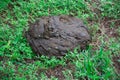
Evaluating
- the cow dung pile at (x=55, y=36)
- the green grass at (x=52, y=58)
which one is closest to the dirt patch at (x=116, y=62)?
the green grass at (x=52, y=58)

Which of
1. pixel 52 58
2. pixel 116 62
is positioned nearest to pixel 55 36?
pixel 52 58

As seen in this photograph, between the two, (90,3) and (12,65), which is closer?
(12,65)

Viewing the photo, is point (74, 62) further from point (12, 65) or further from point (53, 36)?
point (12, 65)

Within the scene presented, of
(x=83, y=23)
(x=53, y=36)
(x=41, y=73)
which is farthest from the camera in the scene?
(x=83, y=23)

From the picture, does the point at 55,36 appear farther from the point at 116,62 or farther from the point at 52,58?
the point at 116,62

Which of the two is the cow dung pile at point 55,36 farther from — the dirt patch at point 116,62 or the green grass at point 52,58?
the dirt patch at point 116,62

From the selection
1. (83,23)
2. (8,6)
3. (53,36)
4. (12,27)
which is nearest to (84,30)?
(83,23)

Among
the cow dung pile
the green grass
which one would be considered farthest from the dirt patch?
the cow dung pile
